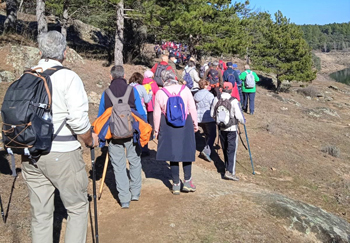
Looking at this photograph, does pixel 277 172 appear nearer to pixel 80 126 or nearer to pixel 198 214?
pixel 198 214

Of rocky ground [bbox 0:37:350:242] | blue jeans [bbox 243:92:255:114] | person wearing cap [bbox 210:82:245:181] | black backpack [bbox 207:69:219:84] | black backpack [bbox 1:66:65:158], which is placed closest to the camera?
black backpack [bbox 1:66:65:158]

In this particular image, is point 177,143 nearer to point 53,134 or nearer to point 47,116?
point 53,134

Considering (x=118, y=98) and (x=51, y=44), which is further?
(x=118, y=98)

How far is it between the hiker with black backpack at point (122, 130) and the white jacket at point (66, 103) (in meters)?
1.46

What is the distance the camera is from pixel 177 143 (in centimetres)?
490

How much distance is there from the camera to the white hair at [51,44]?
2.80 metres

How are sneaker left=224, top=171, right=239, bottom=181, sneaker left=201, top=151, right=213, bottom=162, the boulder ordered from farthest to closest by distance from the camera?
the boulder, sneaker left=201, top=151, right=213, bottom=162, sneaker left=224, top=171, right=239, bottom=181

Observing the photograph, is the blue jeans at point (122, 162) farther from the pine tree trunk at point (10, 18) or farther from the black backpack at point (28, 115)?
the pine tree trunk at point (10, 18)

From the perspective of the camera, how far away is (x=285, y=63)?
78.8 ft

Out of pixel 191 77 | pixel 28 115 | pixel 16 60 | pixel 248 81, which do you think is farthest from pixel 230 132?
pixel 16 60

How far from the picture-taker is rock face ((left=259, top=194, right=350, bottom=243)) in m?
4.47

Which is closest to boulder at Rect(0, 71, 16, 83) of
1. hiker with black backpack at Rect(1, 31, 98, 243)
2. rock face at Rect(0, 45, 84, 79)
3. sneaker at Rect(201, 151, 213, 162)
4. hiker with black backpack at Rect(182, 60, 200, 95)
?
rock face at Rect(0, 45, 84, 79)

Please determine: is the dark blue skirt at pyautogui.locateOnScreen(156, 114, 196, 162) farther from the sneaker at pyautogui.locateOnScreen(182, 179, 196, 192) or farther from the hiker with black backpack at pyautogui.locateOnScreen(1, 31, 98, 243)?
the hiker with black backpack at pyautogui.locateOnScreen(1, 31, 98, 243)

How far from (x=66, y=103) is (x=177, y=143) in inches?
93.0
